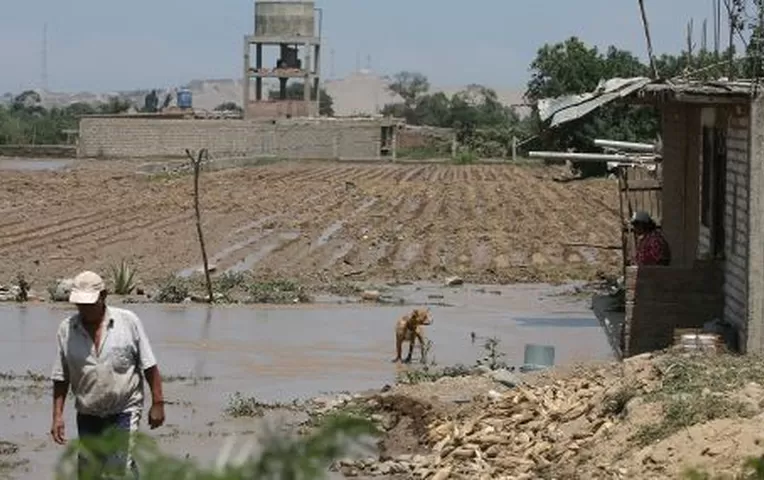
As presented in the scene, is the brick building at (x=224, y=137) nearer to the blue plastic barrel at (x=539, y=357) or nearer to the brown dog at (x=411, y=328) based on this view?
the brown dog at (x=411, y=328)

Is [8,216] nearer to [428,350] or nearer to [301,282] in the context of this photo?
[301,282]

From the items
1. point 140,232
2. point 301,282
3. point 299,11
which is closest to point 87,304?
point 301,282

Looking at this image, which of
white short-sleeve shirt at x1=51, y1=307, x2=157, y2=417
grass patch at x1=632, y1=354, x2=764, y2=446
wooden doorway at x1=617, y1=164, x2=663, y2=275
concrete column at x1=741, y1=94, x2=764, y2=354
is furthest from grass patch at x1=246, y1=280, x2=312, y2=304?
white short-sleeve shirt at x1=51, y1=307, x2=157, y2=417

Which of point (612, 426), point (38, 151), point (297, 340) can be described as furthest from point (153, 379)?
point (38, 151)

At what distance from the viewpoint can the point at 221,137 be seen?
266ft

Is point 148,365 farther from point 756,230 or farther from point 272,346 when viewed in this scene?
point 272,346

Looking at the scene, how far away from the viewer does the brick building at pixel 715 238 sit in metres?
15.7

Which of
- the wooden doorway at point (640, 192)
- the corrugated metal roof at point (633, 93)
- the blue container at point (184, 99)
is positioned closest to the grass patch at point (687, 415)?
the corrugated metal roof at point (633, 93)

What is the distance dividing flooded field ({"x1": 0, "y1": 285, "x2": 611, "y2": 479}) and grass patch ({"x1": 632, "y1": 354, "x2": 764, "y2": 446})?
10.6 feet

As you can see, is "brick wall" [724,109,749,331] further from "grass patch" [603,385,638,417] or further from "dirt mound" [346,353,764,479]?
"grass patch" [603,385,638,417]

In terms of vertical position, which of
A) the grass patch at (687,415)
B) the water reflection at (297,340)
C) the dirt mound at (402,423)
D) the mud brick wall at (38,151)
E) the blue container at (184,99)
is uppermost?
the blue container at (184,99)

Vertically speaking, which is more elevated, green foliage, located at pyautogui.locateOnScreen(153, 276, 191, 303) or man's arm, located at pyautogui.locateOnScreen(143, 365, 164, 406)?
man's arm, located at pyautogui.locateOnScreen(143, 365, 164, 406)

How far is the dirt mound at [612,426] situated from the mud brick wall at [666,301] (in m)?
3.81

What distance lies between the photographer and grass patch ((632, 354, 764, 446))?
10.8 m
